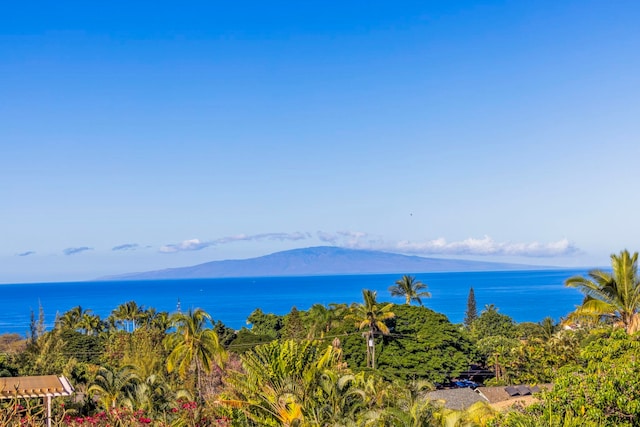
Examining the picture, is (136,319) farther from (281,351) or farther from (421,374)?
(281,351)

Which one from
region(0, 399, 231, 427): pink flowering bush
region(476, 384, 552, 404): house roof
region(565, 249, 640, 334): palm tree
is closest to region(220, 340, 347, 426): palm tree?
region(0, 399, 231, 427): pink flowering bush

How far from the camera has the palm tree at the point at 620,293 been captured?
21000mm

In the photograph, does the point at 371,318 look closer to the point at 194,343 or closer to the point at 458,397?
the point at 458,397

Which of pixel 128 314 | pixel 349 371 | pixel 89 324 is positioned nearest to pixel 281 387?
pixel 349 371

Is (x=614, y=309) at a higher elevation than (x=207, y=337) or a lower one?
higher

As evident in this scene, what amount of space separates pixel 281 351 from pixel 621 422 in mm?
8836

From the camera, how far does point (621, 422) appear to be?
12.5m

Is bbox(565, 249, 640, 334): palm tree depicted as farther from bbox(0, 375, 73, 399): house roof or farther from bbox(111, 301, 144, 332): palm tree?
bbox(111, 301, 144, 332): palm tree

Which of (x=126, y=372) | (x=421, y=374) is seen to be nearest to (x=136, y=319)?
(x=421, y=374)

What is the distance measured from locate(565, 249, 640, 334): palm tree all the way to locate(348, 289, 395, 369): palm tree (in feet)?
80.9

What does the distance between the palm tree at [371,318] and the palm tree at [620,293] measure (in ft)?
80.9

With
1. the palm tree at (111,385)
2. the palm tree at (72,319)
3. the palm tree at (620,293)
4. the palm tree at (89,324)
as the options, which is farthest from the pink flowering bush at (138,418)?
the palm tree at (72,319)

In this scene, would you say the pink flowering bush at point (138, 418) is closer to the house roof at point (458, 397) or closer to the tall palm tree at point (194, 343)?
the tall palm tree at point (194, 343)

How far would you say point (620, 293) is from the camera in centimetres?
2112
